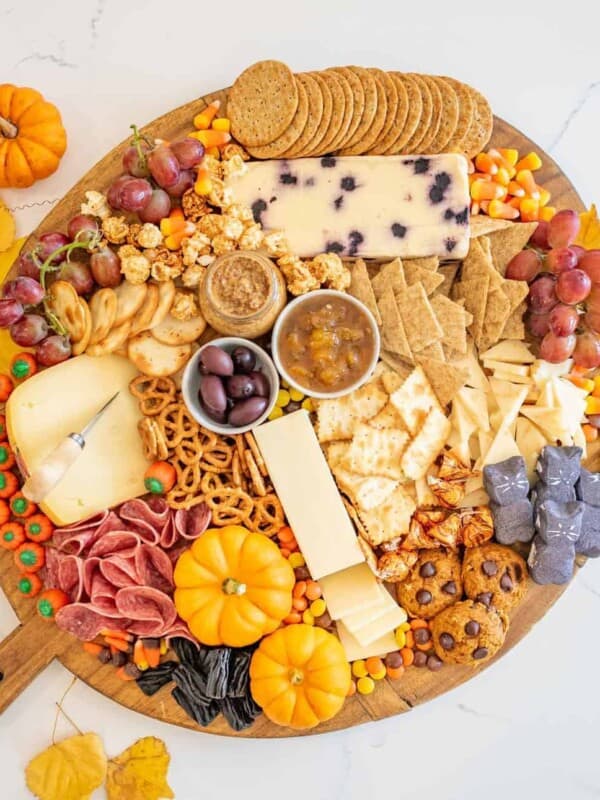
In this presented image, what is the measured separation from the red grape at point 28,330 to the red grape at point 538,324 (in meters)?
1.67

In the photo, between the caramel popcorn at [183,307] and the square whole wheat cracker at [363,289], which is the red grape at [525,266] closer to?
the square whole wheat cracker at [363,289]

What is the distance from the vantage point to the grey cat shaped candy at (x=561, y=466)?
270 centimetres

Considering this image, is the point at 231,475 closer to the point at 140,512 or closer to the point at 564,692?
the point at 140,512

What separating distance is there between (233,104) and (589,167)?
4.56 ft

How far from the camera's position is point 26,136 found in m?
2.97

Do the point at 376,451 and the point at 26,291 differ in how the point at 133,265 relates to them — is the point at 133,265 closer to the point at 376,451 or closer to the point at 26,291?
the point at 26,291

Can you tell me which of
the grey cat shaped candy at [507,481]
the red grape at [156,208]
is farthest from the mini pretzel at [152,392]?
the grey cat shaped candy at [507,481]

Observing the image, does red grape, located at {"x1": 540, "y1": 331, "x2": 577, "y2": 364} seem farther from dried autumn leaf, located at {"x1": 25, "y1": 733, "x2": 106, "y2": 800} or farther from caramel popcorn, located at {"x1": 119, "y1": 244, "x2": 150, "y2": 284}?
dried autumn leaf, located at {"x1": 25, "y1": 733, "x2": 106, "y2": 800}

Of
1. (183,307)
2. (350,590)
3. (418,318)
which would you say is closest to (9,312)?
(183,307)

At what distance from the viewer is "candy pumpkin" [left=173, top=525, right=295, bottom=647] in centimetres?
266

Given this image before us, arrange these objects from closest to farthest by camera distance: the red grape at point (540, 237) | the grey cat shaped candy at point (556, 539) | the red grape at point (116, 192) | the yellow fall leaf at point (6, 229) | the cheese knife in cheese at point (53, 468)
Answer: the cheese knife in cheese at point (53, 468), the grey cat shaped candy at point (556, 539), the red grape at point (116, 192), the red grape at point (540, 237), the yellow fall leaf at point (6, 229)

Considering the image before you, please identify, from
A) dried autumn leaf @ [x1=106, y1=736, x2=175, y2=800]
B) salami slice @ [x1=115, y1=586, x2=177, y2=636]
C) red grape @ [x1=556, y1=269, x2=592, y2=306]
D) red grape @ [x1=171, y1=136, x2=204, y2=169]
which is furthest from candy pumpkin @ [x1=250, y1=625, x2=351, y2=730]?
red grape @ [x1=171, y1=136, x2=204, y2=169]

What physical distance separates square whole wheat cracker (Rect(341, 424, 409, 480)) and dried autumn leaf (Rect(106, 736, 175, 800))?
4.10 ft

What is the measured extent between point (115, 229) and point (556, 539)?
178 cm
